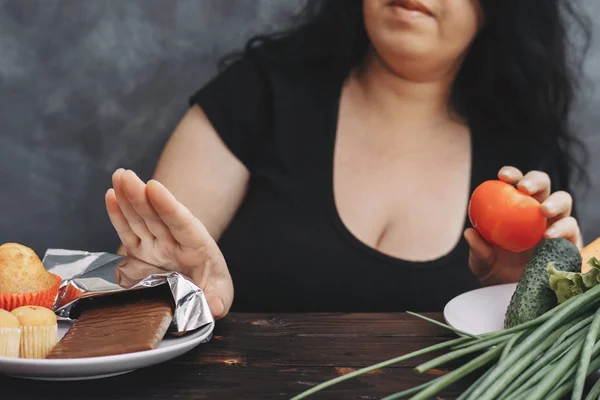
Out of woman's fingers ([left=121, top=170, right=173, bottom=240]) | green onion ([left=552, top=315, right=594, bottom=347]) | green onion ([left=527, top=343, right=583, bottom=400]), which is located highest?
woman's fingers ([left=121, top=170, right=173, bottom=240])

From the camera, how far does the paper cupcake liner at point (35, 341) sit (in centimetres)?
81

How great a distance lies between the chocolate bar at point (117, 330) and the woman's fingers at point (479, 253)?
1.96 ft

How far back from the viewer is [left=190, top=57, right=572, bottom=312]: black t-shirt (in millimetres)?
1539

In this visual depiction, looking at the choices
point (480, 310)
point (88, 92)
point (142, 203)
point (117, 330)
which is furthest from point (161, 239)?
point (88, 92)

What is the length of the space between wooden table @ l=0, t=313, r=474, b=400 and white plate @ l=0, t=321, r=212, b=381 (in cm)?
2

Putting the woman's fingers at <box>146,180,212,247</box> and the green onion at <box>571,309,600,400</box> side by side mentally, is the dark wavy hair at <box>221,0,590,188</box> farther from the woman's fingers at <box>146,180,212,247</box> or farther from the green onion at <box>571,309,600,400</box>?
the green onion at <box>571,309,600,400</box>

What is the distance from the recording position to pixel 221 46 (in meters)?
1.83

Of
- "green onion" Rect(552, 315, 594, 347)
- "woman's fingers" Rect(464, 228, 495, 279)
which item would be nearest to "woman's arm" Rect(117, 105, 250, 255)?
"woman's fingers" Rect(464, 228, 495, 279)

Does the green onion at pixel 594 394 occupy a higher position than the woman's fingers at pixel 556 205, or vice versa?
the woman's fingers at pixel 556 205

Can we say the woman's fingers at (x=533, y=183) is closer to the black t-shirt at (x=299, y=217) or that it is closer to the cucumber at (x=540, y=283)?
the cucumber at (x=540, y=283)

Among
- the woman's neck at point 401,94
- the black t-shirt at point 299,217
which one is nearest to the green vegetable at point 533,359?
the black t-shirt at point 299,217

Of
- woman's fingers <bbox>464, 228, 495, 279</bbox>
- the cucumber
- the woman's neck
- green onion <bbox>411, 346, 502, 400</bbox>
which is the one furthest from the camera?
the woman's neck

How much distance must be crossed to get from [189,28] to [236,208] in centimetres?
49

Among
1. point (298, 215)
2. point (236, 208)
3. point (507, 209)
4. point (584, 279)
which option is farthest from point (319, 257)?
point (584, 279)
